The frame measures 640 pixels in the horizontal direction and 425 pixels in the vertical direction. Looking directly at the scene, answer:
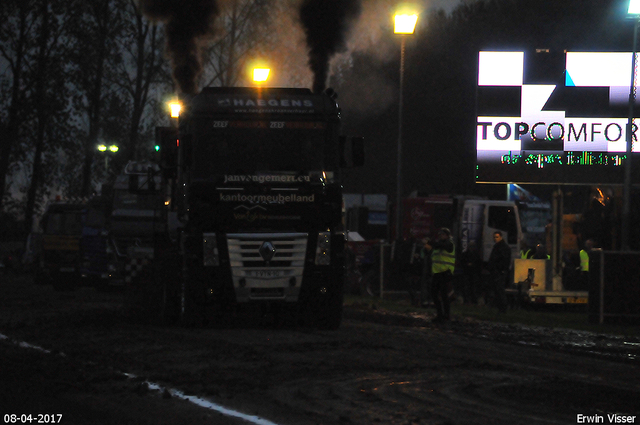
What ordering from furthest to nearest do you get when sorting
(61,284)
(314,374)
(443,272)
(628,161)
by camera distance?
1. (61,284)
2. (628,161)
3. (443,272)
4. (314,374)

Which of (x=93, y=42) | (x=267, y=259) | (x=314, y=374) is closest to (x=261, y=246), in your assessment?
(x=267, y=259)

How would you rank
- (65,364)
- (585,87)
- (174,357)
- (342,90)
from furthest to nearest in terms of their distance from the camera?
(342,90) < (585,87) < (174,357) < (65,364)

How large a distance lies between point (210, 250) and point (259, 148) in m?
1.60

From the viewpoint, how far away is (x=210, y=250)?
15680 millimetres

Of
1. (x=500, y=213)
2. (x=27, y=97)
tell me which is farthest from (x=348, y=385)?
(x=27, y=97)

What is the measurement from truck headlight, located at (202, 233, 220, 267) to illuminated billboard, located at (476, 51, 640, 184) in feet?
38.0

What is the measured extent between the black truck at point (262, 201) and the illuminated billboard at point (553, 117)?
10.5 metres

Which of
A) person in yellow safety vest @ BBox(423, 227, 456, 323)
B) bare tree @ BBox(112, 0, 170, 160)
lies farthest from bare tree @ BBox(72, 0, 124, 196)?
person in yellow safety vest @ BBox(423, 227, 456, 323)

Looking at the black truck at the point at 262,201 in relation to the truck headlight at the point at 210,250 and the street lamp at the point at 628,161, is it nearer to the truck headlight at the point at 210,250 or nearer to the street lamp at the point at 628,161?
the truck headlight at the point at 210,250

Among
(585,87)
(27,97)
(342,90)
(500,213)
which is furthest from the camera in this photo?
(342,90)

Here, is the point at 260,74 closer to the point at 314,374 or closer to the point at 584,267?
the point at 584,267

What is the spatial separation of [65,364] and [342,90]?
168ft

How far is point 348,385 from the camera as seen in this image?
10.1m

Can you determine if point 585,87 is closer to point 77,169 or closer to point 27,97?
point 27,97
